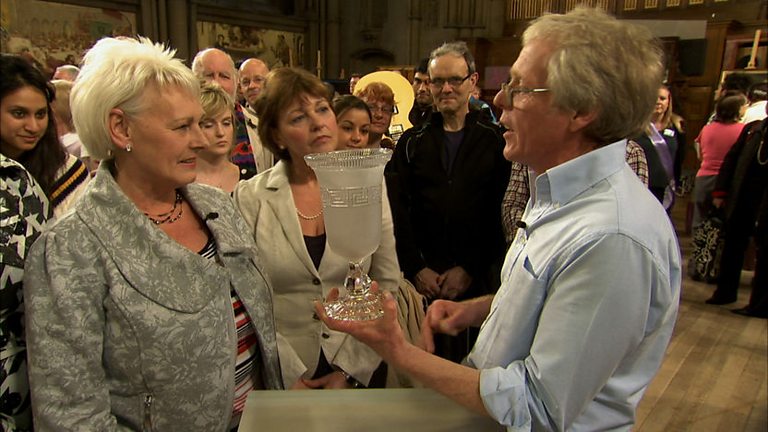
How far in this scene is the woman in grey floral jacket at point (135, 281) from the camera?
1.13 metres

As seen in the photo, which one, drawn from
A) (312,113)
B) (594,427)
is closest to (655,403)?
(594,427)

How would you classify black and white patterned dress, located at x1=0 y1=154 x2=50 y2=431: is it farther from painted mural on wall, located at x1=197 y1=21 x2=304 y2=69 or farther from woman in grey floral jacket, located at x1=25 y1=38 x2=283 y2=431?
painted mural on wall, located at x1=197 y1=21 x2=304 y2=69

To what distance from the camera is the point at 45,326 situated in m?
1.11

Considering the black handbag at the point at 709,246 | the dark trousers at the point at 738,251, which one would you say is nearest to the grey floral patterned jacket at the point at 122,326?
the dark trousers at the point at 738,251

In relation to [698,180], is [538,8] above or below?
above

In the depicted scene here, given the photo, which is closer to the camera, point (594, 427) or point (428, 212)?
point (594, 427)

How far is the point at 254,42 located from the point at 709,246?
36.5 ft

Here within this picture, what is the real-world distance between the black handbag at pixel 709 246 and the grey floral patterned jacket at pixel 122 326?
4.68 meters

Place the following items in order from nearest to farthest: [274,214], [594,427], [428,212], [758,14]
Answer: [594,427]
[274,214]
[428,212]
[758,14]

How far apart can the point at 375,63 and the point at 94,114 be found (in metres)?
14.0

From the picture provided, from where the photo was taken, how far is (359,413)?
107 centimetres

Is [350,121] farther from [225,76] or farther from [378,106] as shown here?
[225,76]

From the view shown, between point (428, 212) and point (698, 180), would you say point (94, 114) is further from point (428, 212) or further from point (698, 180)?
point (698, 180)

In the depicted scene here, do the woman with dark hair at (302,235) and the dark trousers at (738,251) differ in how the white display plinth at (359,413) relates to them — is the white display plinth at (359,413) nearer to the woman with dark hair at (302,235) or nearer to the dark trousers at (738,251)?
the woman with dark hair at (302,235)
